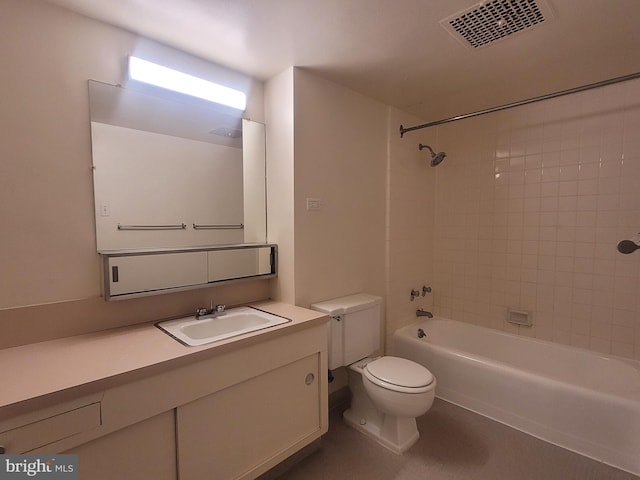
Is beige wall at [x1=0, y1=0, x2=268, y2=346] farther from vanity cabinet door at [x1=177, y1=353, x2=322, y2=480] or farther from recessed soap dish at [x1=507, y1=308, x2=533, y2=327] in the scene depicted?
recessed soap dish at [x1=507, y1=308, x2=533, y2=327]

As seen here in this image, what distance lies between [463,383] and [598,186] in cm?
165

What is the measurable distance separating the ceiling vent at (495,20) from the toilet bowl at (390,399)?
1790mm

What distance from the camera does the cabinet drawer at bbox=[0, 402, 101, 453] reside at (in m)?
0.87

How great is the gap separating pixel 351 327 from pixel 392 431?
24.2 inches

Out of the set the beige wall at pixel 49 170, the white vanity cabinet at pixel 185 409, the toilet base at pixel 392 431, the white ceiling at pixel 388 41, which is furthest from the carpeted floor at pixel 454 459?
the white ceiling at pixel 388 41

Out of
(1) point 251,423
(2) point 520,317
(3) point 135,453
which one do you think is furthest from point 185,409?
(2) point 520,317

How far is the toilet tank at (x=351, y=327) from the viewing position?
1.88 metres

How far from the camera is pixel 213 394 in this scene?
4.13ft

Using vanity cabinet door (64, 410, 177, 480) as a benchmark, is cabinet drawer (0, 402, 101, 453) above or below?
above

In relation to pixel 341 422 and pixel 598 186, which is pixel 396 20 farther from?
pixel 341 422

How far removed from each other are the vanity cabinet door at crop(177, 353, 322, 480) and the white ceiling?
1.64m

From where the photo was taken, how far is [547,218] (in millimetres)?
2363

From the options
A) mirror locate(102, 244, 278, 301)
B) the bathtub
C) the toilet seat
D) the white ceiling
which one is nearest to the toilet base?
the toilet seat

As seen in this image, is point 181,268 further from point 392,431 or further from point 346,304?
point 392,431
